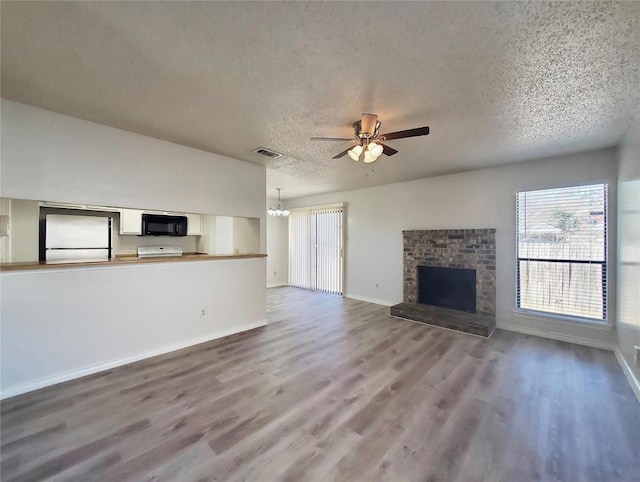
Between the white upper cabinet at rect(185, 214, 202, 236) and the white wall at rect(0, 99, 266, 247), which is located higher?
the white wall at rect(0, 99, 266, 247)

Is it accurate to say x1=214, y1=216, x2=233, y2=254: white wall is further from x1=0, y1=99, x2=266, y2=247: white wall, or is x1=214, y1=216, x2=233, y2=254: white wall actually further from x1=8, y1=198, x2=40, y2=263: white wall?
x1=8, y1=198, x2=40, y2=263: white wall

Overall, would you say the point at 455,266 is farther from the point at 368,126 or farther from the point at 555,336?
the point at 368,126

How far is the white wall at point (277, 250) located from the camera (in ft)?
24.8

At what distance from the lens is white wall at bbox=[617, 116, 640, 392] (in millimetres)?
2449

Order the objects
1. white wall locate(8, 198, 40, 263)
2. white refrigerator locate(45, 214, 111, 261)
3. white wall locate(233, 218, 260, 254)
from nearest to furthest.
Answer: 1. white wall locate(8, 198, 40, 263)
2. white refrigerator locate(45, 214, 111, 261)
3. white wall locate(233, 218, 260, 254)

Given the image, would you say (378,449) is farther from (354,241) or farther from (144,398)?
(354,241)

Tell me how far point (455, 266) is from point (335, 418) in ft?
11.7

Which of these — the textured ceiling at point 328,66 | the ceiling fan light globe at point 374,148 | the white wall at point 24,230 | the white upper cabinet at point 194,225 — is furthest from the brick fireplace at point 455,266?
the white wall at point 24,230

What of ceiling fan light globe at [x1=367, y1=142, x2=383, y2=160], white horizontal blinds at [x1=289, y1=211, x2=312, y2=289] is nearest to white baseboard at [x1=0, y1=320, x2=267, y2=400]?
ceiling fan light globe at [x1=367, y1=142, x2=383, y2=160]

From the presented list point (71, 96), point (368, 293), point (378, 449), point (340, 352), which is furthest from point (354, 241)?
point (71, 96)

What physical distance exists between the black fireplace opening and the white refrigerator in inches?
205

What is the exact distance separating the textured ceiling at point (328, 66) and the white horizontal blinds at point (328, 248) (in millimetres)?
3766

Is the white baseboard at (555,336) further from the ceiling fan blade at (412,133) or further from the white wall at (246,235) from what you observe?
the white wall at (246,235)

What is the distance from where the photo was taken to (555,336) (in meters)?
3.70
